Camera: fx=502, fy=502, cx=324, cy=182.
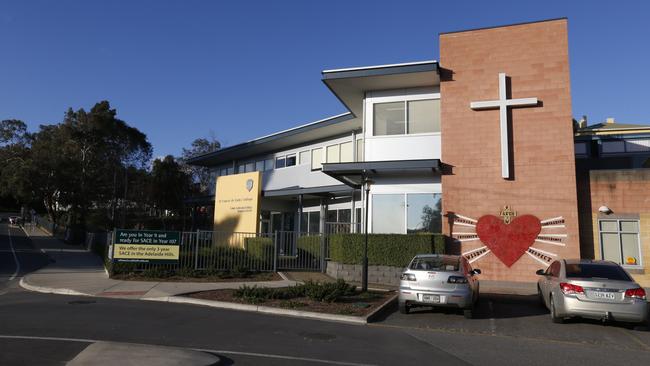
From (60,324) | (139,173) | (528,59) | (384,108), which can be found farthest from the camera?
(139,173)

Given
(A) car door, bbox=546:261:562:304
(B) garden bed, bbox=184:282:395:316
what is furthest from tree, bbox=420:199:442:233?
(A) car door, bbox=546:261:562:304

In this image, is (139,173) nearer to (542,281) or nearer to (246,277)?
(246,277)

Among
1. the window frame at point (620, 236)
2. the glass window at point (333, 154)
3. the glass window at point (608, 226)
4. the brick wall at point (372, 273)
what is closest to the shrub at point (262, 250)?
the brick wall at point (372, 273)

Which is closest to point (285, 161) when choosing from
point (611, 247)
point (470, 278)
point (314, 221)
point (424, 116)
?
point (314, 221)

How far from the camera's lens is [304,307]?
12.3 meters

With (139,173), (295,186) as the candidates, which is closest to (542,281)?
(295,186)

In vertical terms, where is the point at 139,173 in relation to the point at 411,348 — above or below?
above

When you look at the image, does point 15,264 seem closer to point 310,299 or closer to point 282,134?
point 282,134

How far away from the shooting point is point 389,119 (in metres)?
19.8

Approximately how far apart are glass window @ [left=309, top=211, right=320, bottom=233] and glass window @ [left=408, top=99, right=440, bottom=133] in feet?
34.4

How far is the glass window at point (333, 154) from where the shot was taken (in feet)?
89.4

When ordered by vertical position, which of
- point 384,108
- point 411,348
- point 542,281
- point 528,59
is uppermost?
point 528,59

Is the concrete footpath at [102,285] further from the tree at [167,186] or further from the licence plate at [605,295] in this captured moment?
the tree at [167,186]

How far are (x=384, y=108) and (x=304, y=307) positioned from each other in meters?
10.2
